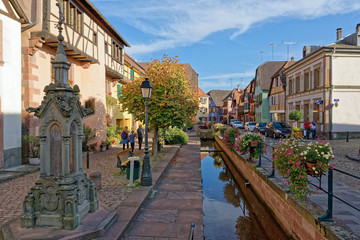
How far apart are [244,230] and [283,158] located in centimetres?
248

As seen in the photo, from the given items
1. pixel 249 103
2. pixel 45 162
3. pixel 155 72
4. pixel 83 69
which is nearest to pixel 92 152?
pixel 83 69

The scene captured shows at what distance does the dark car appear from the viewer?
22727mm

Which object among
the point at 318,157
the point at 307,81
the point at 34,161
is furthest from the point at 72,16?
the point at 307,81

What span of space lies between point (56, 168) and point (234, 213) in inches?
207

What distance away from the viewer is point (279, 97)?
35781 mm

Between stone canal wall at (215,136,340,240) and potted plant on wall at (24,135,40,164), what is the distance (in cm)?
926

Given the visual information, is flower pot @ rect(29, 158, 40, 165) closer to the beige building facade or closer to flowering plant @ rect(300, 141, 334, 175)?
flowering plant @ rect(300, 141, 334, 175)

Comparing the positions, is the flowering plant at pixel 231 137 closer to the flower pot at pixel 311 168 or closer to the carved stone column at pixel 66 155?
the flower pot at pixel 311 168

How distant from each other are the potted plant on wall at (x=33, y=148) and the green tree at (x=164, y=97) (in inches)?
196

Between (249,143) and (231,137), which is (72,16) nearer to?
(231,137)

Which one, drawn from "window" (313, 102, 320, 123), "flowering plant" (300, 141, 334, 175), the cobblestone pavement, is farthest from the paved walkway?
"window" (313, 102, 320, 123)

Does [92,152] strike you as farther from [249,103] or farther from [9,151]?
[249,103]

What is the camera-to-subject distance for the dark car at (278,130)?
22.7 m

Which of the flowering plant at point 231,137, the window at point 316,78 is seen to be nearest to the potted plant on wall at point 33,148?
the flowering plant at point 231,137
